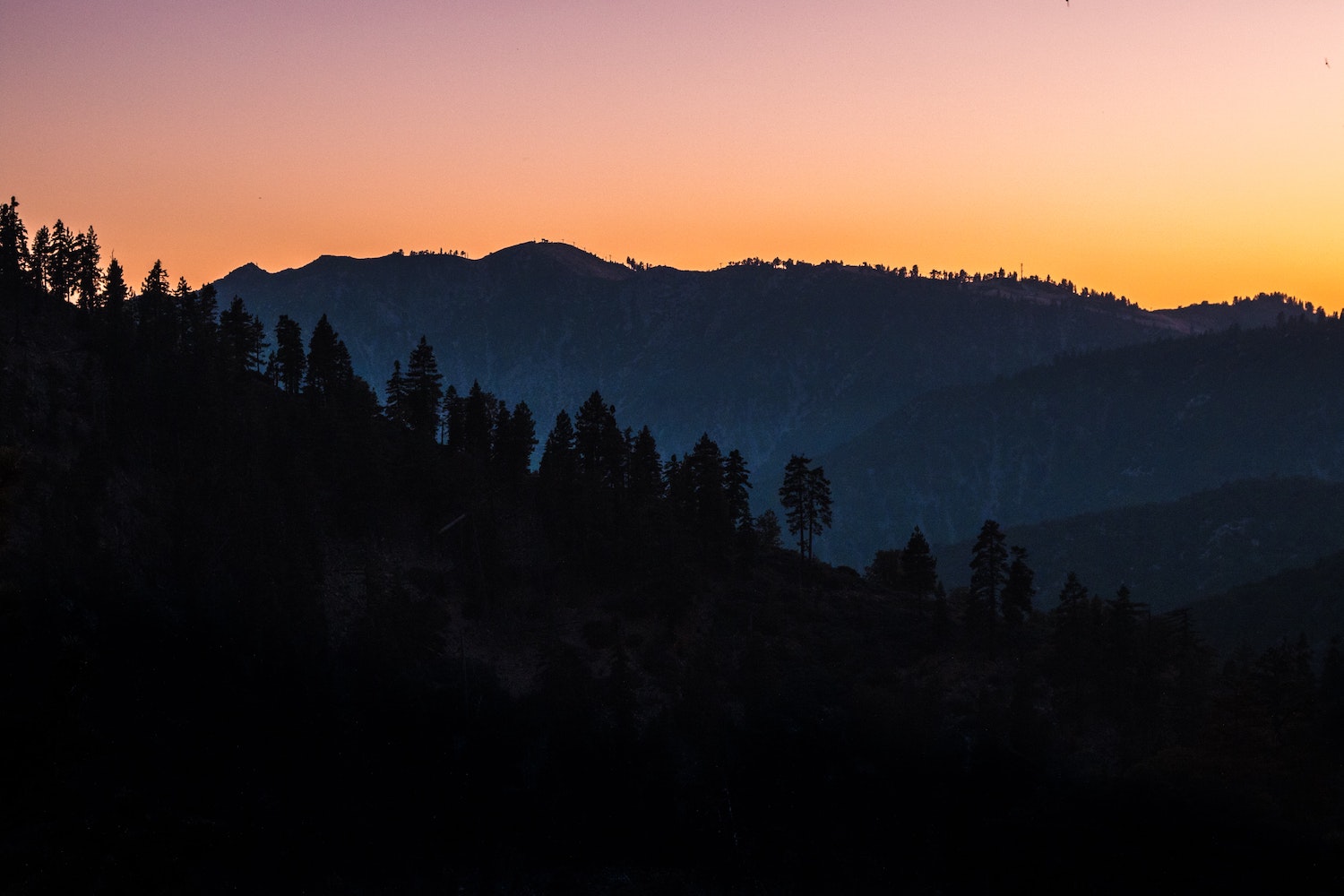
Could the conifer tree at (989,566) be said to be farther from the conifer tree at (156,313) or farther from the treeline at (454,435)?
the conifer tree at (156,313)

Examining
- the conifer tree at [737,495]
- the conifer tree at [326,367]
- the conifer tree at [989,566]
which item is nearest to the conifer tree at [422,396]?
the conifer tree at [326,367]

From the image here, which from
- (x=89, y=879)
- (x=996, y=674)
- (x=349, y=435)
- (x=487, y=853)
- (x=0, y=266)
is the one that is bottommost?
(x=487, y=853)

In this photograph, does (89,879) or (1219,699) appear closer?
(89,879)

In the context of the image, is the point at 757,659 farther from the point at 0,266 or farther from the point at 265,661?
the point at 0,266

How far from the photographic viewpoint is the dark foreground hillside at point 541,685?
95188 mm

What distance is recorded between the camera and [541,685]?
387 ft

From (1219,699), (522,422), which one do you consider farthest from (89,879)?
(522,422)

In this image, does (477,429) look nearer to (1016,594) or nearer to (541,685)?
(541,685)

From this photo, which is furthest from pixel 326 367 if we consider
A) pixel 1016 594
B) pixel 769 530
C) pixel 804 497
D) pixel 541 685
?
pixel 1016 594

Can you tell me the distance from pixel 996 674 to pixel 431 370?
73685mm

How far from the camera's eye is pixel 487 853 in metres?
103

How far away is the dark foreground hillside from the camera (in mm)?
95188

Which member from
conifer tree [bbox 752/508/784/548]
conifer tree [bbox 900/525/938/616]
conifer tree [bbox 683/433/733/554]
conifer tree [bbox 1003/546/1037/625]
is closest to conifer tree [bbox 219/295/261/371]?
conifer tree [bbox 683/433/733/554]

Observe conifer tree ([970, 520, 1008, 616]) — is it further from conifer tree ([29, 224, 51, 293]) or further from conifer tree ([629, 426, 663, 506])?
conifer tree ([29, 224, 51, 293])
